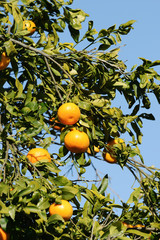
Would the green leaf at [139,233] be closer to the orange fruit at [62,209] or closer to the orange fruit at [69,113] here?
the orange fruit at [62,209]

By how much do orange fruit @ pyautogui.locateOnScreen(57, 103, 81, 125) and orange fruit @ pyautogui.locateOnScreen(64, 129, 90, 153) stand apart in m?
0.08

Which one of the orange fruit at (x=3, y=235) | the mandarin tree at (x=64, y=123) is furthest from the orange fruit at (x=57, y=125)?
the orange fruit at (x=3, y=235)


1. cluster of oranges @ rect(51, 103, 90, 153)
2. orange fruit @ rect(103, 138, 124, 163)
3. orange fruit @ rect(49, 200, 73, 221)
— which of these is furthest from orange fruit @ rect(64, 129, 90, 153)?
orange fruit @ rect(49, 200, 73, 221)

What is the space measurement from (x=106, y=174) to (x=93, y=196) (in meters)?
0.24

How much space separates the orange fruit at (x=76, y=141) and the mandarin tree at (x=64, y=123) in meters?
0.01

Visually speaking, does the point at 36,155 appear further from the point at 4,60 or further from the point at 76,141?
the point at 4,60

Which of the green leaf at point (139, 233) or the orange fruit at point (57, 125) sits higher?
the orange fruit at point (57, 125)

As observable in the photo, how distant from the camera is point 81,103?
115 inches

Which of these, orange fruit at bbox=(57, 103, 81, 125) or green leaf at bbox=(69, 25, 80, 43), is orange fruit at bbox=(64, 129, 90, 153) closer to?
orange fruit at bbox=(57, 103, 81, 125)

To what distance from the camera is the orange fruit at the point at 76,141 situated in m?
2.81

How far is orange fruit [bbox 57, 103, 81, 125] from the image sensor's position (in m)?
2.74

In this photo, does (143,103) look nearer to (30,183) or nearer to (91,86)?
(91,86)

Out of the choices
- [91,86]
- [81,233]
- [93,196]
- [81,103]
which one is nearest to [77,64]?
[91,86]

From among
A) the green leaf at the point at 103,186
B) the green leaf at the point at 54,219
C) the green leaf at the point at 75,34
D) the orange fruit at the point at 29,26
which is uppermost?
the orange fruit at the point at 29,26
